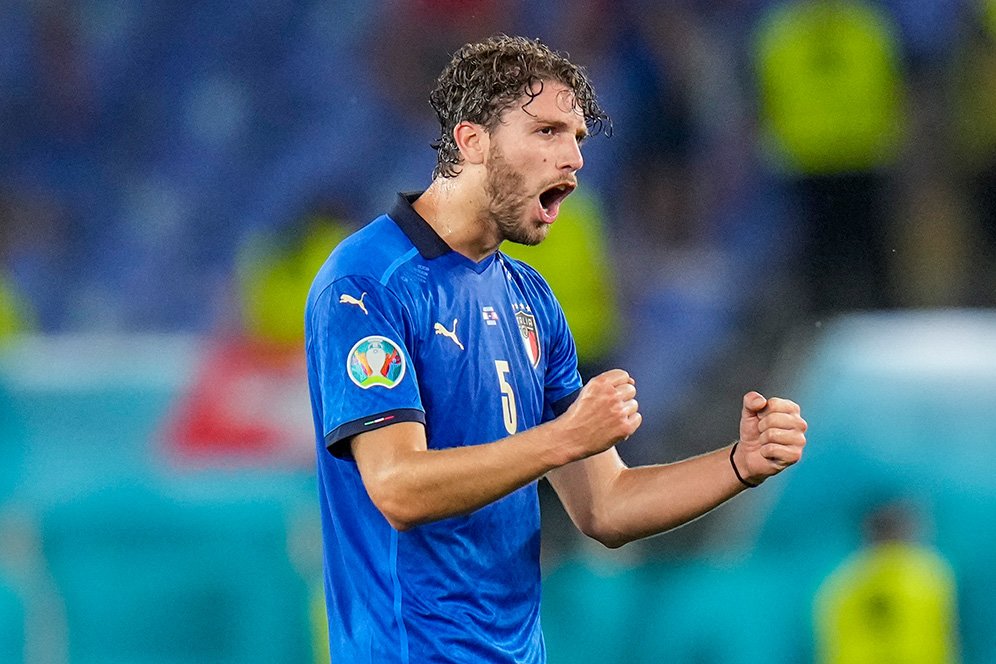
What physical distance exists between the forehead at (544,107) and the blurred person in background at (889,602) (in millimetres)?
3769

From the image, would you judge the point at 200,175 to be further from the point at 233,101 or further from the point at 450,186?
the point at 450,186

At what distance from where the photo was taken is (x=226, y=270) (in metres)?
7.11

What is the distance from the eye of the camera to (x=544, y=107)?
2910mm

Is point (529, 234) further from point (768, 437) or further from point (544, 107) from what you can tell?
point (768, 437)

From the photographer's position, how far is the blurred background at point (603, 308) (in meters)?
6.28

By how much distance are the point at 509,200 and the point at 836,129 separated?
4.32 m

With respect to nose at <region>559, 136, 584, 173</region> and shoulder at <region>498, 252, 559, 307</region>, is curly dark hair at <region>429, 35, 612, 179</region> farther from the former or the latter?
shoulder at <region>498, 252, 559, 307</region>

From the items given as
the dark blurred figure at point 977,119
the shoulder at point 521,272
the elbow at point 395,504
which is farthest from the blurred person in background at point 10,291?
the elbow at point 395,504

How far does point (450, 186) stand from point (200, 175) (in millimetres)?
4715

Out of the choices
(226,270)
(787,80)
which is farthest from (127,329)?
(787,80)

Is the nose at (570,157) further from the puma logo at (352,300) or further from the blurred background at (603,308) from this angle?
the blurred background at (603,308)

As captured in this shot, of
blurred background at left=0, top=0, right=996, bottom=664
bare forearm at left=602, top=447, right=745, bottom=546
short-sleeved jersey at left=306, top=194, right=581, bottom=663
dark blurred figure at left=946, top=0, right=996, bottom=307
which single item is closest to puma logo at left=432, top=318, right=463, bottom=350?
short-sleeved jersey at left=306, top=194, right=581, bottom=663

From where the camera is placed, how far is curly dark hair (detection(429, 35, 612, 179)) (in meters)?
2.93

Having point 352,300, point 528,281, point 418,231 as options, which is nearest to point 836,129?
point 528,281
